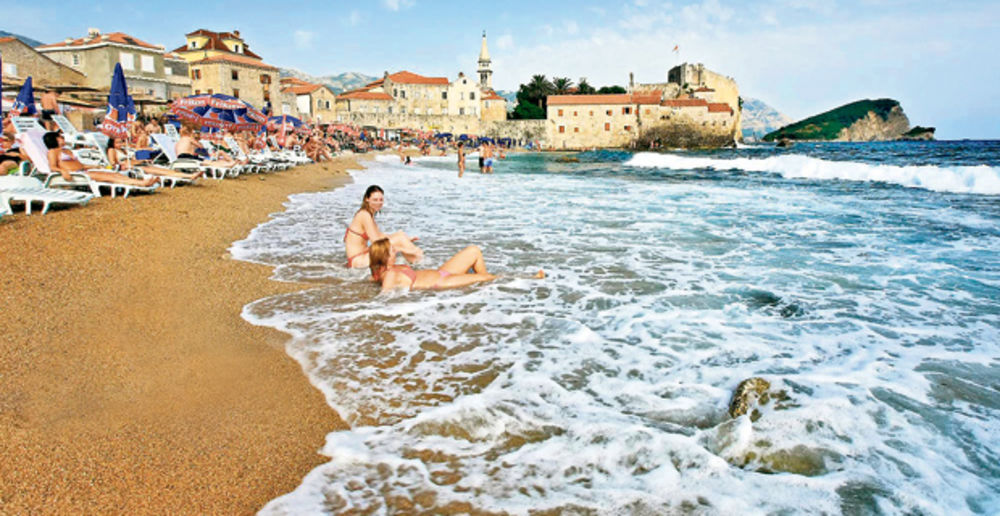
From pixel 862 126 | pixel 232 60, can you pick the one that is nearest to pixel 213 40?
pixel 232 60

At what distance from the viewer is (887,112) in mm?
114625

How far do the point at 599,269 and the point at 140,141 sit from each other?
44.1 feet

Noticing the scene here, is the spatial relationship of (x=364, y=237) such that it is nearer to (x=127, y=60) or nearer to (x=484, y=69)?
(x=127, y=60)

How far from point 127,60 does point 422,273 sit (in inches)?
1763

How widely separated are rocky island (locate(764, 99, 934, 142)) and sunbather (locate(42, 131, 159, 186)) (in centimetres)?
11658

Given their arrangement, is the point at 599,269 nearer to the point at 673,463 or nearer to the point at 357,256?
the point at 357,256

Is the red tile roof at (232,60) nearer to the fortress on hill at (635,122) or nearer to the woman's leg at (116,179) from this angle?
the fortress on hill at (635,122)

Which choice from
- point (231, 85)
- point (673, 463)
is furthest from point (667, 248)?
point (231, 85)

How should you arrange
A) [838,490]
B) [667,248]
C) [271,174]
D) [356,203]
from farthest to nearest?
[271,174] → [356,203] → [667,248] → [838,490]

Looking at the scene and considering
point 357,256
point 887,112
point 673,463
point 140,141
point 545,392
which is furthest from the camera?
point 887,112

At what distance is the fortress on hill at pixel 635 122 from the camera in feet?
211

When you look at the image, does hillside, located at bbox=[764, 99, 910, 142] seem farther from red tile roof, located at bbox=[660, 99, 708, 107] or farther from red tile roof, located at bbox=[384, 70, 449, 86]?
red tile roof, located at bbox=[384, 70, 449, 86]

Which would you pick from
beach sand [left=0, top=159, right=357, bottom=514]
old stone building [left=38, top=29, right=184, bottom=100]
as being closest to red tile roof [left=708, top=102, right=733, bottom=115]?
old stone building [left=38, top=29, right=184, bottom=100]

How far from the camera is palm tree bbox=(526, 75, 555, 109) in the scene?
7862 cm
